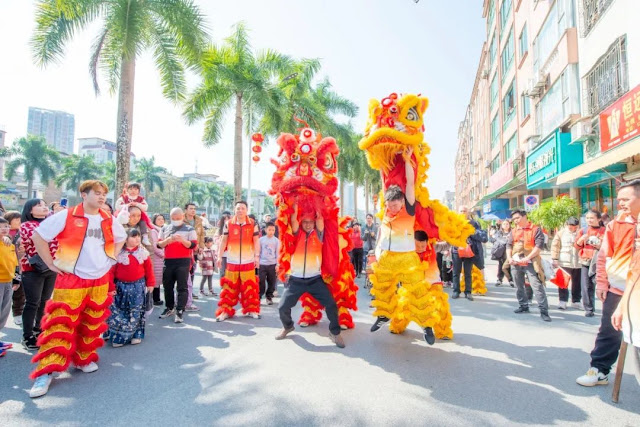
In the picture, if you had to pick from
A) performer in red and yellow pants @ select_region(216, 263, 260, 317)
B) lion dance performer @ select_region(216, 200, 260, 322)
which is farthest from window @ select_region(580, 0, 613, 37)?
performer in red and yellow pants @ select_region(216, 263, 260, 317)

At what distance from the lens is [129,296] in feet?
13.9

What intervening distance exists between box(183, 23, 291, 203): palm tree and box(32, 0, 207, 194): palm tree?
283 cm

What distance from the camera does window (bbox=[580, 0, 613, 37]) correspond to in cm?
979

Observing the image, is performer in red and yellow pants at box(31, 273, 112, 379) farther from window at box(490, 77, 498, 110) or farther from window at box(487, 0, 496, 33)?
window at box(487, 0, 496, 33)

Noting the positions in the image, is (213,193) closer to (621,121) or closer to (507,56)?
(507,56)

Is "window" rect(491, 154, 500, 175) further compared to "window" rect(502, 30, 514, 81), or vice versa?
"window" rect(491, 154, 500, 175)

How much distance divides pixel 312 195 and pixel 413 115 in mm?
1405

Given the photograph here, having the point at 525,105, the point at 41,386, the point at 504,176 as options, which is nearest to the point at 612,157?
the point at 41,386

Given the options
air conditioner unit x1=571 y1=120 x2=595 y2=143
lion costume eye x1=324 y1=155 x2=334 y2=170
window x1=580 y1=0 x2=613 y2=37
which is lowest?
lion costume eye x1=324 y1=155 x2=334 y2=170

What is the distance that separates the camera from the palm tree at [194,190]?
205 feet

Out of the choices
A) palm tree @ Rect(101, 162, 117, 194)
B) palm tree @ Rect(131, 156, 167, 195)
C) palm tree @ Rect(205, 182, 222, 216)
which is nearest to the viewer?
palm tree @ Rect(101, 162, 117, 194)

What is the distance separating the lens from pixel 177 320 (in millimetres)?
5109

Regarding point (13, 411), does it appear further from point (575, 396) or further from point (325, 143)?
point (575, 396)

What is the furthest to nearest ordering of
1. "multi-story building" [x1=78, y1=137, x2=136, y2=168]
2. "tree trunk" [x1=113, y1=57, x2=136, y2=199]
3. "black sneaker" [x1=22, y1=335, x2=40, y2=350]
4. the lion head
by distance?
1. "multi-story building" [x1=78, y1=137, x2=136, y2=168]
2. "tree trunk" [x1=113, y1=57, x2=136, y2=199]
3. "black sneaker" [x1=22, y1=335, x2=40, y2=350]
4. the lion head
